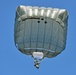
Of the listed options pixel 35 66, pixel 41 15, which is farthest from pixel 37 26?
pixel 35 66

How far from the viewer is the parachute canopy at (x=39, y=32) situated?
38688 millimetres

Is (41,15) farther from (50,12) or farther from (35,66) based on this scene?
(35,66)

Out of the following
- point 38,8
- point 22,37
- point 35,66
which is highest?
point 38,8

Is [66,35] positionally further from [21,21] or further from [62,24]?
[21,21]

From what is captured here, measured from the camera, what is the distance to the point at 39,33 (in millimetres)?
38688

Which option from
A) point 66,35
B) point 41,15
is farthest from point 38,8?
point 66,35

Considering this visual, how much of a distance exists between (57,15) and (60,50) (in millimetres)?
2961

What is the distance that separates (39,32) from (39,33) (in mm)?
89

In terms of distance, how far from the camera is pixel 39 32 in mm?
38719

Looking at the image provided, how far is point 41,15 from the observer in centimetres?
3897

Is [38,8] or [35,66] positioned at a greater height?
[38,8]

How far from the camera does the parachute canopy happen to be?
38.7m

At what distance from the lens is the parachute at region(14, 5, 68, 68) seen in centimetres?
3869

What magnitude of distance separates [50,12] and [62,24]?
1432mm
